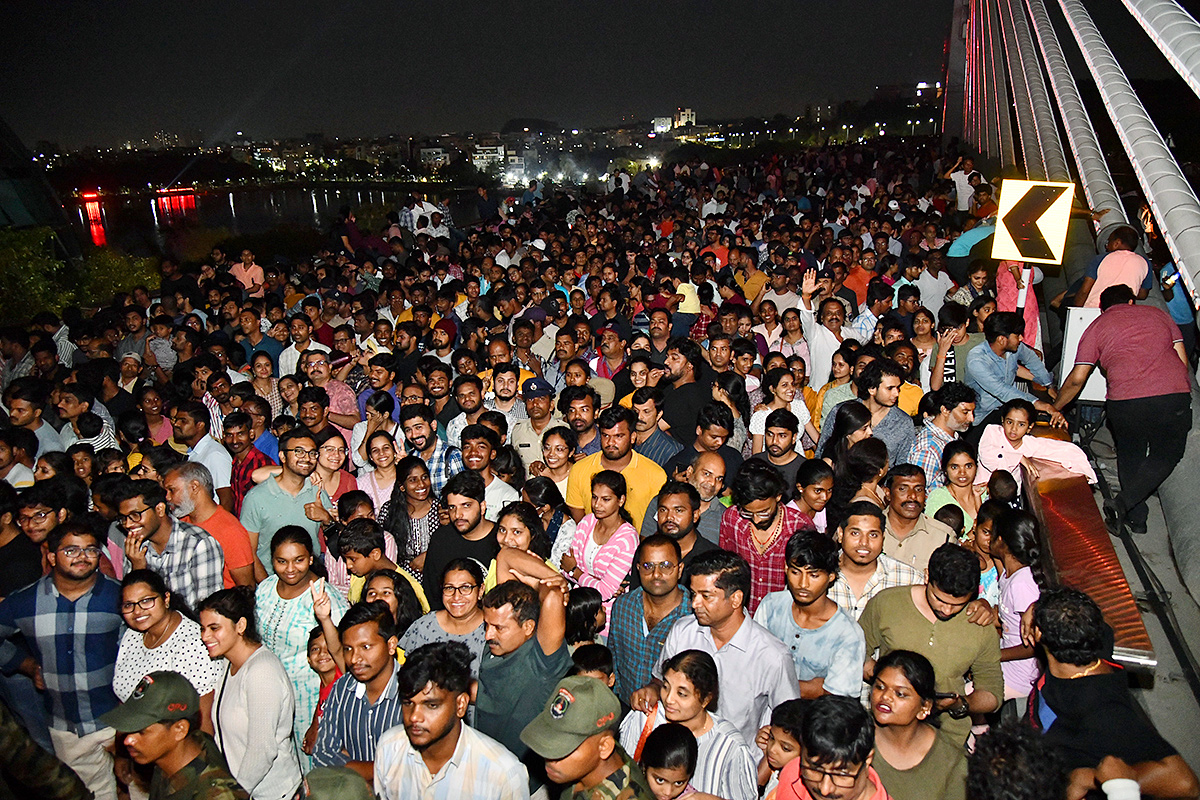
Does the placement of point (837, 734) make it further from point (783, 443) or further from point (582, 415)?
point (582, 415)

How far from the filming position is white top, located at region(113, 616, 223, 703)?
3.83 meters

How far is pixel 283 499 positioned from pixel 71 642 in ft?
4.51

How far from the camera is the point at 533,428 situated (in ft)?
20.1

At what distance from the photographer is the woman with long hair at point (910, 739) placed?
2941 mm

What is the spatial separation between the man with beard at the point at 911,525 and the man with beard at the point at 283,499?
11.4 feet

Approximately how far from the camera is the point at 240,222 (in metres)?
40.1

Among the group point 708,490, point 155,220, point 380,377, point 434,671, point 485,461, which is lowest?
point 434,671

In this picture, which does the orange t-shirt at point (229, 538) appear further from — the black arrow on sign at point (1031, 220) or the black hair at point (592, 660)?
the black arrow on sign at point (1031, 220)

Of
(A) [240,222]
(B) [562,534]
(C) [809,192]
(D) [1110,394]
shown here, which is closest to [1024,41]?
(C) [809,192]

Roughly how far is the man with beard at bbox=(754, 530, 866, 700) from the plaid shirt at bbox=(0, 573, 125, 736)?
3396 millimetres

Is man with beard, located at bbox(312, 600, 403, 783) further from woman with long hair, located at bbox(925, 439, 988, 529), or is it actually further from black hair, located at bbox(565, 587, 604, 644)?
woman with long hair, located at bbox(925, 439, 988, 529)

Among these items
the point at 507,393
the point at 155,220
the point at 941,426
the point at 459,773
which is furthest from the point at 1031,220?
the point at 155,220

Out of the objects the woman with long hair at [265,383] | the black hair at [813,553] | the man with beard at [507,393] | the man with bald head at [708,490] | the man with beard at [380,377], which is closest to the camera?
the black hair at [813,553]

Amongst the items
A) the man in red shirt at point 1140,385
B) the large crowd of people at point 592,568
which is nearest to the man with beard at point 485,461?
the large crowd of people at point 592,568
